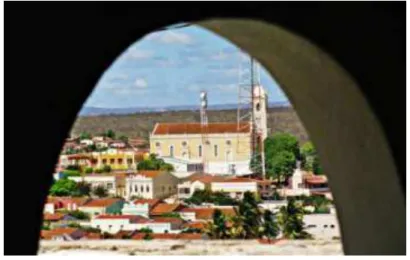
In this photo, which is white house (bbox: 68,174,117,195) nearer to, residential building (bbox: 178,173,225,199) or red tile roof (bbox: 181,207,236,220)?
residential building (bbox: 178,173,225,199)

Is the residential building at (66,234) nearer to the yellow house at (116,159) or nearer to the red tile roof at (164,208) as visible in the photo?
the red tile roof at (164,208)

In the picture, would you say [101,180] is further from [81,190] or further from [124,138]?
[124,138]

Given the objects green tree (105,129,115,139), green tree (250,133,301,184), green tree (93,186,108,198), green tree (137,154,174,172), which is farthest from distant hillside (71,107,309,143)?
green tree (93,186,108,198)

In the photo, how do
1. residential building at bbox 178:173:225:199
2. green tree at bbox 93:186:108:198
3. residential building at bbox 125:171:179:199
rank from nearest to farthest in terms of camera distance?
1. green tree at bbox 93:186:108:198
2. residential building at bbox 125:171:179:199
3. residential building at bbox 178:173:225:199

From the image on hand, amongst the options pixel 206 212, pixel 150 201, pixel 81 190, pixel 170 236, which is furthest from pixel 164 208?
pixel 170 236

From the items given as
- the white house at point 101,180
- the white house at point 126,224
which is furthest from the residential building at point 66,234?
the white house at point 101,180

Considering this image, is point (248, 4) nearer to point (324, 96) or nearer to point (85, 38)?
point (85, 38)
